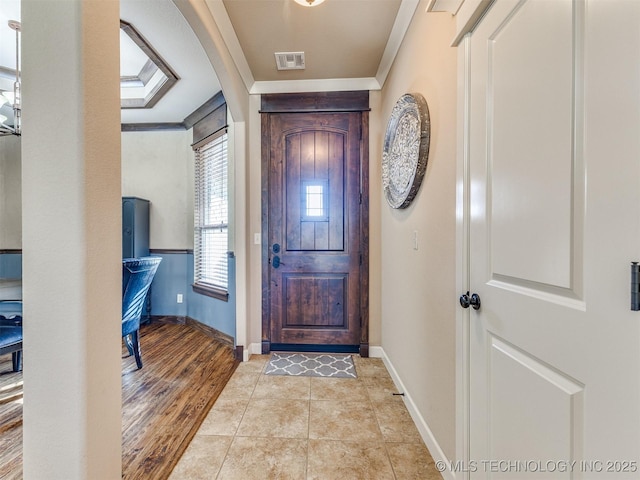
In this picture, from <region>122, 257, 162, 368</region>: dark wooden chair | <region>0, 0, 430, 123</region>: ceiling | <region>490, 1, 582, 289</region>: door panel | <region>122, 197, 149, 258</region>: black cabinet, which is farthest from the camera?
<region>122, 197, 149, 258</region>: black cabinet

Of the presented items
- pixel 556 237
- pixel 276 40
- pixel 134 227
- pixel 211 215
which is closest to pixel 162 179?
pixel 134 227

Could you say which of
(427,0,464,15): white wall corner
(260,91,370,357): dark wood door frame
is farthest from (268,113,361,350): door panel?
(427,0,464,15): white wall corner

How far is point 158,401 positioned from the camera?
6.13 ft

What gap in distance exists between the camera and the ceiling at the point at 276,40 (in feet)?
5.84

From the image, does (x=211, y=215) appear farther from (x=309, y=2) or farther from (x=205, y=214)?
(x=309, y=2)

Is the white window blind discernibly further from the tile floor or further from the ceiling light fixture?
the ceiling light fixture

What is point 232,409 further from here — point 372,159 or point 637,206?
point 372,159

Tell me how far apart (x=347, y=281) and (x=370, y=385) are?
36.4 inches

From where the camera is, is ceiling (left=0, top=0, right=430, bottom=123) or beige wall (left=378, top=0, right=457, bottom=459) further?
ceiling (left=0, top=0, right=430, bottom=123)

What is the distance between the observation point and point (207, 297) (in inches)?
123

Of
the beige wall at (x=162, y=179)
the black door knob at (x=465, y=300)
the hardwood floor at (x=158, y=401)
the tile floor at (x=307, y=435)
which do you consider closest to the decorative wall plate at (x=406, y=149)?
the black door knob at (x=465, y=300)

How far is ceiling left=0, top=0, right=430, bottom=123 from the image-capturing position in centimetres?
178

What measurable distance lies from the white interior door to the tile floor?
50 centimetres

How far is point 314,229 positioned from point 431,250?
4.49ft
